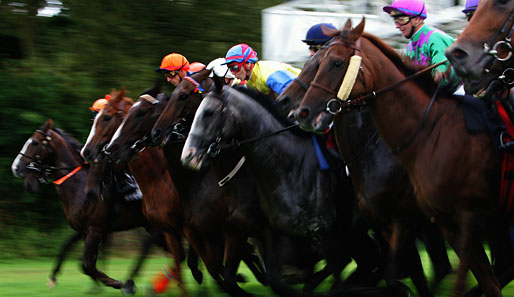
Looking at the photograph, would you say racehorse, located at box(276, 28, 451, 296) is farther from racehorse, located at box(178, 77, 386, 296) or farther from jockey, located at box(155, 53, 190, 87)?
jockey, located at box(155, 53, 190, 87)

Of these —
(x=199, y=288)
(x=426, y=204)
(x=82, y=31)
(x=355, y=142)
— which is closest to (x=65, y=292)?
(x=199, y=288)

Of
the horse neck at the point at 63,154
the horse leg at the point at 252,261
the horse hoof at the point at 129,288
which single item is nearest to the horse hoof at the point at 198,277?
the horse leg at the point at 252,261

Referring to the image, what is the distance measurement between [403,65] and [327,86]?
67cm

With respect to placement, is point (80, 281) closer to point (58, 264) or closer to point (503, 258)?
point (58, 264)

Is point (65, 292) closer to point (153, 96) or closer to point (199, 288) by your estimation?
point (199, 288)

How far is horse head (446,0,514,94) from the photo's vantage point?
182 inches

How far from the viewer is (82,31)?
14.6 metres

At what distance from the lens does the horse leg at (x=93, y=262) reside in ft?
28.3

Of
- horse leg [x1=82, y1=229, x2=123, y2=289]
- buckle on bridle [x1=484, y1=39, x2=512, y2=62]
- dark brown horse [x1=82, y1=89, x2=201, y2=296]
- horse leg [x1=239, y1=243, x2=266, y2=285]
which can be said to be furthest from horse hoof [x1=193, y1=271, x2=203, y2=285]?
buckle on bridle [x1=484, y1=39, x2=512, y2=62]

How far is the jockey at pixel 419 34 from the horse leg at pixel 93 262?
4.38 meters

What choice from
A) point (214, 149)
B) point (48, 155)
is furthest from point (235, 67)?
point (48, 155)

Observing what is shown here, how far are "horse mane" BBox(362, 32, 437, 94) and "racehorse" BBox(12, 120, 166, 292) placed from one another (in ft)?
13.7

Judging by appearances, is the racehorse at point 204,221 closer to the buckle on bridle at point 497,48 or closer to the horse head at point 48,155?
the horse head at point 48,155

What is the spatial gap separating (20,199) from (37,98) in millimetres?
1809
